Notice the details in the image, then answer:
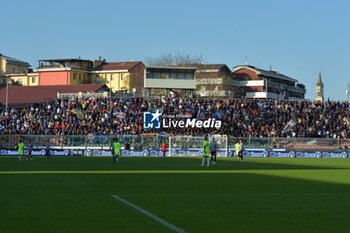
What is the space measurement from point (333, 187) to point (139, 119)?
174 feet

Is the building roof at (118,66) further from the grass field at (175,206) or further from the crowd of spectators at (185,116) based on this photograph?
the grass field at (175,206)

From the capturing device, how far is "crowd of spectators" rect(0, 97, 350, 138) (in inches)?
2906

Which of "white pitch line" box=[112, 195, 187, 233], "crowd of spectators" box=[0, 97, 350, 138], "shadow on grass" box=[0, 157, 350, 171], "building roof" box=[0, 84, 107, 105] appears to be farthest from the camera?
"building roof" box=[0, 84, 107, 105]

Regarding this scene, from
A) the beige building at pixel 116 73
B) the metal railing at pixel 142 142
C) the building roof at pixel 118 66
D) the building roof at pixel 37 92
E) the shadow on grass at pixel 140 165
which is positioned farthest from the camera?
the building roof at pixel 118 66

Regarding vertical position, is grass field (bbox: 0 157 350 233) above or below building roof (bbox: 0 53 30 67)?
below

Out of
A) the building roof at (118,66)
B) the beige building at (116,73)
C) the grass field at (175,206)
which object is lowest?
the grass field at (175,206)

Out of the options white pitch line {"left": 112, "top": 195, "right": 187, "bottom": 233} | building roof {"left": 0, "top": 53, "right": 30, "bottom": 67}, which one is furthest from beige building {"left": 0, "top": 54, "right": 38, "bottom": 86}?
white pitch line {"left": 112, "top": 195, "right": 187, "bottom": 233}

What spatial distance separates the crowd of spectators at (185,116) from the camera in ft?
242

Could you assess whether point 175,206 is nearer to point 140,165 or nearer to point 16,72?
point 140,165

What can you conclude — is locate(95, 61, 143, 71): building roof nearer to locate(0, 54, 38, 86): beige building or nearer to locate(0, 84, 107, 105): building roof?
locate(0, 54, 38, 86): beige building

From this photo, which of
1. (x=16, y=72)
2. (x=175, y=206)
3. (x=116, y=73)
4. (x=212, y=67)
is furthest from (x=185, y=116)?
(x=16, y=72)

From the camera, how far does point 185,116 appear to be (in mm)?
76062

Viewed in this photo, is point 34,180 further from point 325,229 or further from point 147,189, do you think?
point 325,229

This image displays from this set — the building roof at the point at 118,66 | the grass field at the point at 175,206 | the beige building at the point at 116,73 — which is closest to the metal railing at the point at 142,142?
the grass field at the point at 175,206
